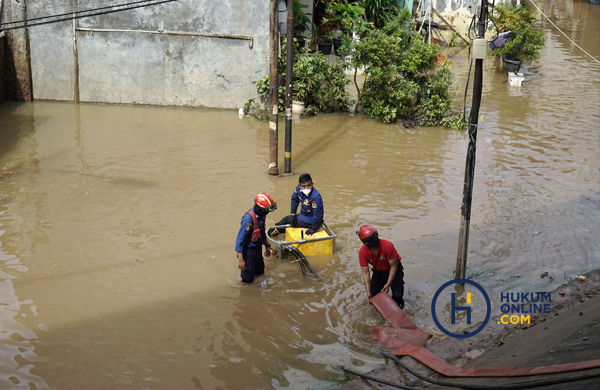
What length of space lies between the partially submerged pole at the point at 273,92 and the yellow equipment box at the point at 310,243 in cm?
345

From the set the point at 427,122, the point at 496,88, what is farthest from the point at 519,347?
the point at 496,88

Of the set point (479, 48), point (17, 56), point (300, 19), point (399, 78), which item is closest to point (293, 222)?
point (479, 48)

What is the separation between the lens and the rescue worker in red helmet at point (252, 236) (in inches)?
278

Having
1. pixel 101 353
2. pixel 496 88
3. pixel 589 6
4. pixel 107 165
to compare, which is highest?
pixel 589 6

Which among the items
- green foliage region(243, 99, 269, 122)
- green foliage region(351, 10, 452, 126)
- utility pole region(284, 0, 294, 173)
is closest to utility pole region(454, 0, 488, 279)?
utility pole region(284, 0, 294, 173)

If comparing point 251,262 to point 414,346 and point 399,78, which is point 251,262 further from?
point 399,78

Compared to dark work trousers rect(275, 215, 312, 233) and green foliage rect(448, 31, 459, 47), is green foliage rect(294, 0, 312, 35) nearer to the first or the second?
green foliage rect(448, 31, 459, 47)

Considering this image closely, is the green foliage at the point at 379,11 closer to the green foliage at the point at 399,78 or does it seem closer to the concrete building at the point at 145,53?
the green foliage at the point at 399,78

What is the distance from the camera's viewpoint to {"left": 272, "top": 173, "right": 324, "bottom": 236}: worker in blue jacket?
829 cm

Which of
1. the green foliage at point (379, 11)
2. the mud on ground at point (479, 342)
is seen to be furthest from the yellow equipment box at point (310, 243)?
the green foliage at point (379, 11)

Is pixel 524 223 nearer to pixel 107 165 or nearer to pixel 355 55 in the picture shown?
pixel 355 55

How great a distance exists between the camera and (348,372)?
5555mm

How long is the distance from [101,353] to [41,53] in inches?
531

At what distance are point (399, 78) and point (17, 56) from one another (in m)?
11.6
